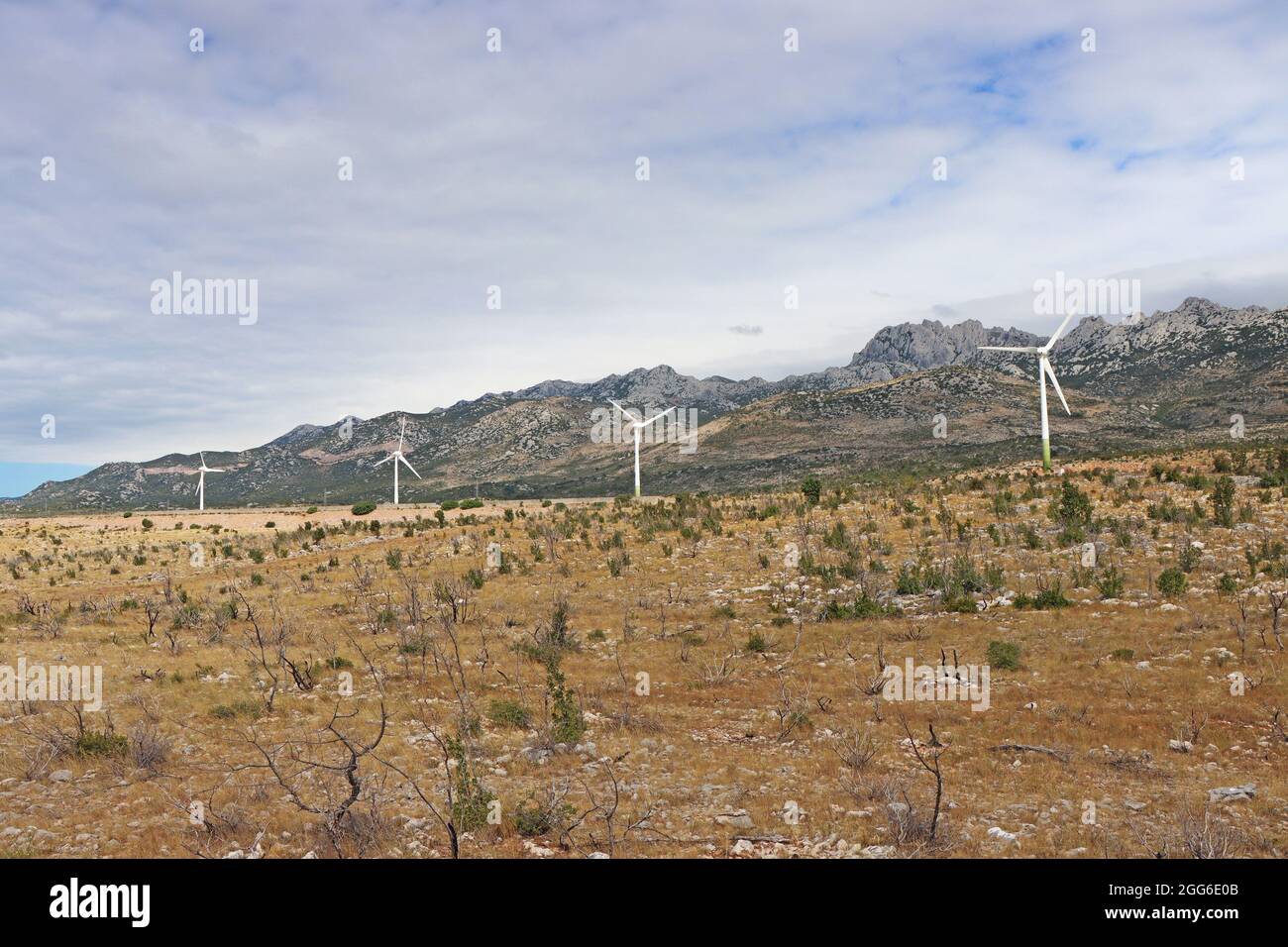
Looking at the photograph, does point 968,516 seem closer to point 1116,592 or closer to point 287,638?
point 1116,592

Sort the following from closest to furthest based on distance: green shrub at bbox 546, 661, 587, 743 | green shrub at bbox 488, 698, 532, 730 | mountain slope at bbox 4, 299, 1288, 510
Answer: green shrub at bbox 546, 661, 587, 743 → green shrub at bbox 488, 698, 532, 730 → mountain slope at bbox 4, 299, 1288, 510

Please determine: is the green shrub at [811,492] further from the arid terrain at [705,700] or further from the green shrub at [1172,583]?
the green shrub at [1172,583]

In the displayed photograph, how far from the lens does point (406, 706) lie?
42.6 ft

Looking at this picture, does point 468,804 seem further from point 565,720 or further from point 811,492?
point 811,492

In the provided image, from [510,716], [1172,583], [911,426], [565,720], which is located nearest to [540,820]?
[565,720]

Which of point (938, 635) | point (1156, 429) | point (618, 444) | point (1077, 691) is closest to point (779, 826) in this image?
point (1077, 691)

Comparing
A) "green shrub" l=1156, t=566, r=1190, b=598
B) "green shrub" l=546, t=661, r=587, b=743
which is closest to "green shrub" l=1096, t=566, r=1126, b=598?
"green shrub" l=1156, t=566, r=1190, b=598

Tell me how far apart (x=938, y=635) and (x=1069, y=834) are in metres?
8.58

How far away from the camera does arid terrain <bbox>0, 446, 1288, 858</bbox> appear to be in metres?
8.02

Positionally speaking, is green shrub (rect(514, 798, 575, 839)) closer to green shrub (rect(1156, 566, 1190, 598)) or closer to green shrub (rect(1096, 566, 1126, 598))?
green shrub (rect(1096, 566, 1126, 598))

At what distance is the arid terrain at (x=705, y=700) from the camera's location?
8.02 meters

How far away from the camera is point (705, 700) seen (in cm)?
1320

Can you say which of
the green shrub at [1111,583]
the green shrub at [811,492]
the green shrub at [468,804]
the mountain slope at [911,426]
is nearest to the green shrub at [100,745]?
the green shrub at [468,804]

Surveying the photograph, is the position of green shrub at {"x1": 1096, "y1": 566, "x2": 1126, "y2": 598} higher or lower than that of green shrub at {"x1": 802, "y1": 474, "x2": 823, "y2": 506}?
lower
